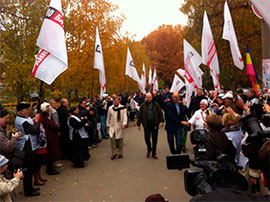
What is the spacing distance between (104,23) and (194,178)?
49.7 ft

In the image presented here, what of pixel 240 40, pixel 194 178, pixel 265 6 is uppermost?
pixel 240 40

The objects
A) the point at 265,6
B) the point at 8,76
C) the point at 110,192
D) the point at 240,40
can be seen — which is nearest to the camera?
the point at 265,6

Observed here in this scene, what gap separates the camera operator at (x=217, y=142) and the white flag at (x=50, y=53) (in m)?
3.44

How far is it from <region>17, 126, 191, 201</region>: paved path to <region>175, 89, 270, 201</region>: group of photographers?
1517 millimetres

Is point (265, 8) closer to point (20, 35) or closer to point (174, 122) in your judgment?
point (174, 122)

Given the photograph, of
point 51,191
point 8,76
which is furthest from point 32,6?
point 51,191

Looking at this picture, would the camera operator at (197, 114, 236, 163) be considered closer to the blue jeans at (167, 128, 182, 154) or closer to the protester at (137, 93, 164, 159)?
the blue jeans at (167, 128, 182, 154)

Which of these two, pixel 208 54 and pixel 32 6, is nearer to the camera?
pixel 208 54

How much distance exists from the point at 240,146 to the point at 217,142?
0.50 m

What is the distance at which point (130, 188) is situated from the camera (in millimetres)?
5223

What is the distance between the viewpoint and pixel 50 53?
548 cm

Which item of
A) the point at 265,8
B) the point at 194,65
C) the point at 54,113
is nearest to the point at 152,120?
the point at 194,65

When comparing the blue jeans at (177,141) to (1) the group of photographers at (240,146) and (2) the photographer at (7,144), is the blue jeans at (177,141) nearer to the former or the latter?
(1) the group of photographers at (240,146)

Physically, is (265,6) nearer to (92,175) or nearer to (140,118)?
(92,175)
